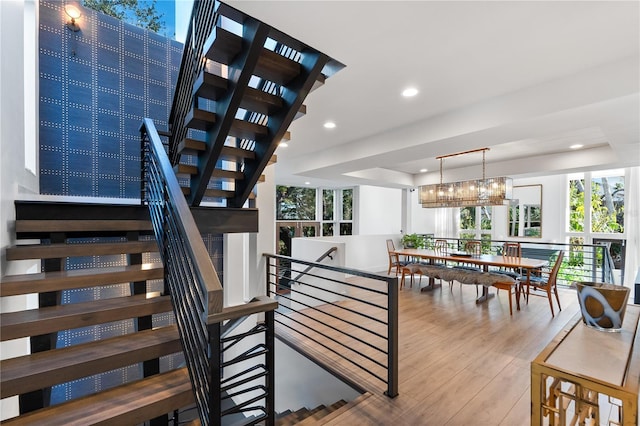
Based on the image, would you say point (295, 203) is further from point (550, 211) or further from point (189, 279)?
point (189, 279)

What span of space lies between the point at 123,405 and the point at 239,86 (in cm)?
194

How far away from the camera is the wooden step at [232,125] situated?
7.29ft

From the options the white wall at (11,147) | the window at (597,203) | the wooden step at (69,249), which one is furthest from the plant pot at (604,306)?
the window at (597,203)

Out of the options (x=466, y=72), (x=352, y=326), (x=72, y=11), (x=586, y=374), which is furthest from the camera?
(x=352, y=326)

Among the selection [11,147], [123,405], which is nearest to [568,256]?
[123,405]

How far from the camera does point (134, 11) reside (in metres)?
3.71

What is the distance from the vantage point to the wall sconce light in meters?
3.04

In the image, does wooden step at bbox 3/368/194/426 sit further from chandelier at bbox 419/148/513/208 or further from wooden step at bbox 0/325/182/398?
chandelier at bbox 419/148/513/208

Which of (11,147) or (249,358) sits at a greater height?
(11,147)

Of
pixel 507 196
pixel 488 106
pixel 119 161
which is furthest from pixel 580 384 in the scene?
pixel 507 196

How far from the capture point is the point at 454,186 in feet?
17.4

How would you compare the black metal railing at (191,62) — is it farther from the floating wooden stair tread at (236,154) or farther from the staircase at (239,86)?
the floating wooden stair tread at (236,154)

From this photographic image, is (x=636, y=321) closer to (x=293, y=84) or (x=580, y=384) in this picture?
(x=580, y=384)

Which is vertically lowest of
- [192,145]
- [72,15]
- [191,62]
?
[192,145]
